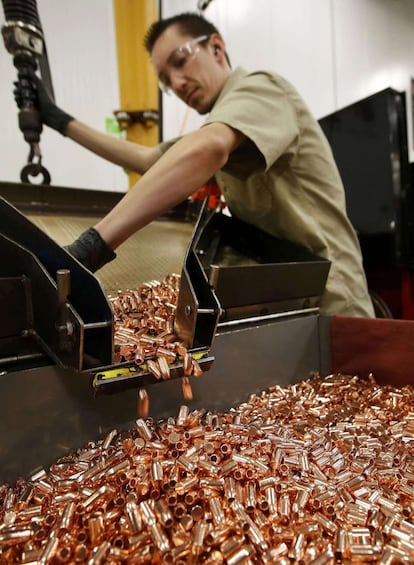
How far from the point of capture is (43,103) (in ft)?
5.29

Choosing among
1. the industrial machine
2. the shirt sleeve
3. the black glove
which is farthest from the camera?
the shirt sleeve

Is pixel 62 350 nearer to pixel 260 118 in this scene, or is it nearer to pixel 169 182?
pixel 169 182

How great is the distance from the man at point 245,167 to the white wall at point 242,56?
0.92m

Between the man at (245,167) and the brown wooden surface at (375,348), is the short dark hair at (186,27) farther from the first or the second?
the brown wooden surface at (375,348)

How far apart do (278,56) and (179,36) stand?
8.07ft

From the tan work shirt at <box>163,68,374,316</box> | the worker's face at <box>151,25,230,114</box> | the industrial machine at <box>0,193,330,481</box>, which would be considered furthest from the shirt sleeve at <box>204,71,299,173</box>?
the industrial machine at <box>0,193,330,481</box>

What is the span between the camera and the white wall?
7.73 ft

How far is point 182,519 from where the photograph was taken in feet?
1.57

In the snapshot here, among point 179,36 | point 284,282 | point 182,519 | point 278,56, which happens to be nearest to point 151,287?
point 284,282

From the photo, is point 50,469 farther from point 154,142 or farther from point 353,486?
point 154,142

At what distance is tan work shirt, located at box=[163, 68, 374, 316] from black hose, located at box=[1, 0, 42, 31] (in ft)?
2.36

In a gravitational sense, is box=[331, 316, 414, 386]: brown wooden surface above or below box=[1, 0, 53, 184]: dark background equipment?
below

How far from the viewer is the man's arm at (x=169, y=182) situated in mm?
933

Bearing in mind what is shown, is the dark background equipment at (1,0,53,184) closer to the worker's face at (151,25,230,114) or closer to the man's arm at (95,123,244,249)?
the worker's face at (151,25,230,114)
